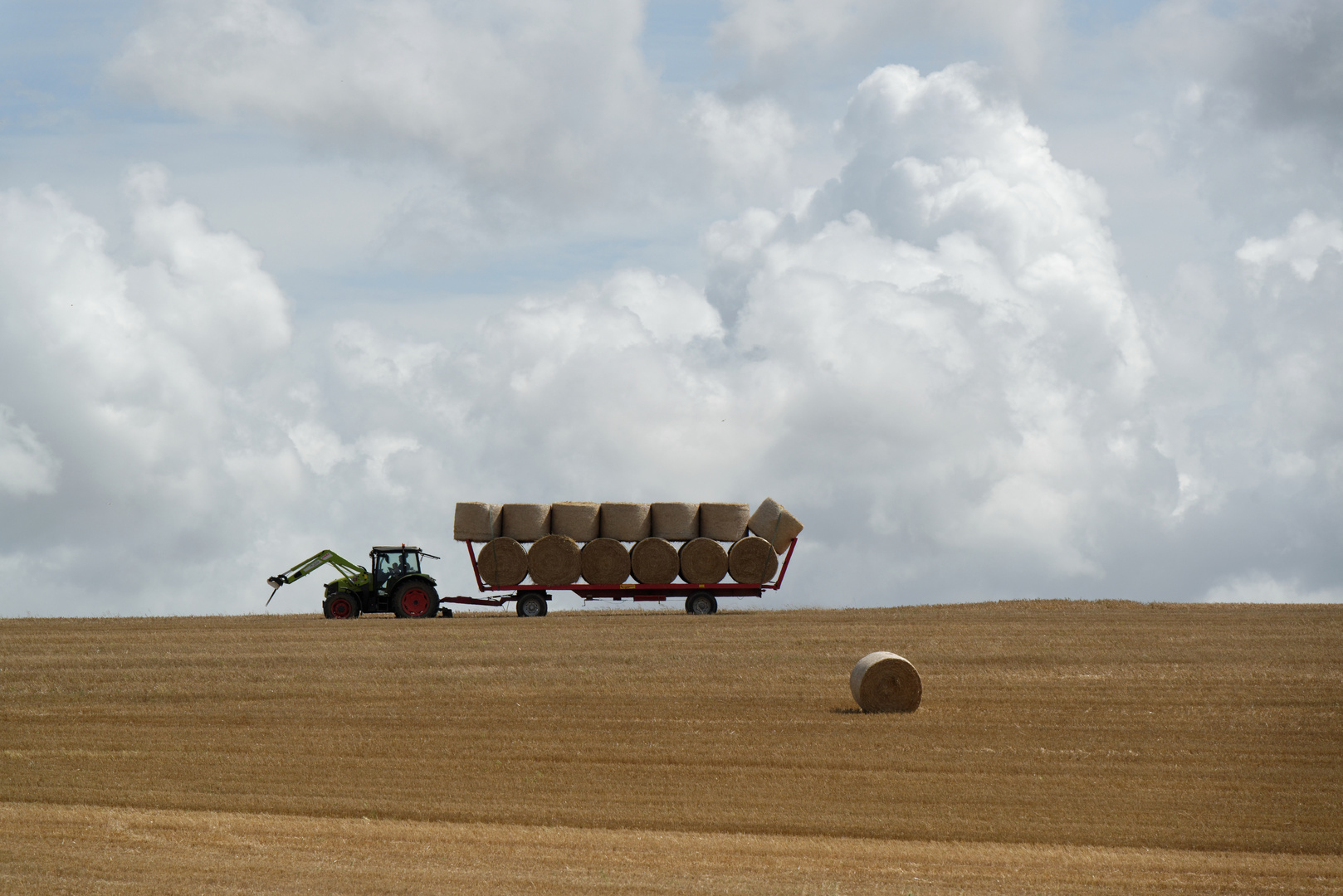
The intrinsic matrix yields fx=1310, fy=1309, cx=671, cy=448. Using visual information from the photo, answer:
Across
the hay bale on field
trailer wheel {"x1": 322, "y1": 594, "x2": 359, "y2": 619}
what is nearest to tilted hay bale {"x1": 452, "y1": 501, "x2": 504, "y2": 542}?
trailer wheel {"x1": 322, "y1": 594, "x2": 359, "y2": 619}

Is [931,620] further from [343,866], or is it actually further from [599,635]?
[343,866]

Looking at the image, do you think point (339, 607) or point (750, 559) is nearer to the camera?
point (339, 607)

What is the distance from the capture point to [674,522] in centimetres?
3138

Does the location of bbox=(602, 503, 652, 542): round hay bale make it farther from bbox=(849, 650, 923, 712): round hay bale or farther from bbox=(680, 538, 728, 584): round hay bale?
bbox=(849, 650, 923, 712): round hay bale

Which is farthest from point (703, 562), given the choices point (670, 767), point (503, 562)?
point (670, 767)

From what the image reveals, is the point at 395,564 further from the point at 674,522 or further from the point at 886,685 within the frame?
the point at 886,685

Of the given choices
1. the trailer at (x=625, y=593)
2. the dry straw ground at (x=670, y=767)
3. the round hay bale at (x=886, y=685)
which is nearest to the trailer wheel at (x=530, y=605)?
the trailer at (x=625, y=593)

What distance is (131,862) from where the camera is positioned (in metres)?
9.95

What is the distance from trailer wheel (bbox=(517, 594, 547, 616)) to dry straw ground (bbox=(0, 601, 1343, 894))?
276 inches

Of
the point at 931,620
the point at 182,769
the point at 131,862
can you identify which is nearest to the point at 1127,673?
the point at 931,620

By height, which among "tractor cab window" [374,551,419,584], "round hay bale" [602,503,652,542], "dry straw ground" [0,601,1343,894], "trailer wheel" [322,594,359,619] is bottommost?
"dry straw ground" [0,601,1343,894]

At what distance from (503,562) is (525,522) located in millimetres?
1076

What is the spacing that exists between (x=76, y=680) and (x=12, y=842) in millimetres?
9961

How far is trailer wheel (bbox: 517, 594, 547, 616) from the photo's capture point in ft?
103
